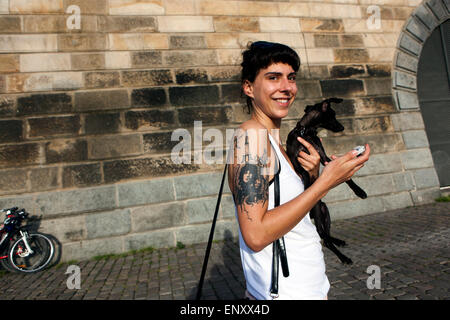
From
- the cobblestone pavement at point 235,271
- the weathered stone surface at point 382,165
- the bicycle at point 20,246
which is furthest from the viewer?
the weathered stone surface at point 382,165

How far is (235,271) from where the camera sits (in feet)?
12.6

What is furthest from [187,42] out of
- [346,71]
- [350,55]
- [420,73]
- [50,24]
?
[420,73]

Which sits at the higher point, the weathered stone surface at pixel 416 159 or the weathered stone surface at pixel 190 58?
the weathered stone surface at pixel 190 58

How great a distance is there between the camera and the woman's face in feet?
4.34

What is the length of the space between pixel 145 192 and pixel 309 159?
4288mm

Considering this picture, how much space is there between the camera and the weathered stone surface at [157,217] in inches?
200

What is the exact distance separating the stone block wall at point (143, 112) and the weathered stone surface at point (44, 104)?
0.08 feet

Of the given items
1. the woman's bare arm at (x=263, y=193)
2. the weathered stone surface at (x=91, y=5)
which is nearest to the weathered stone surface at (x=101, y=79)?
the weathered stone surface at (x=91, y=5)

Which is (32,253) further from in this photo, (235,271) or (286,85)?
(286,85)

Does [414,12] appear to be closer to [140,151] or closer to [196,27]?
[196,27]

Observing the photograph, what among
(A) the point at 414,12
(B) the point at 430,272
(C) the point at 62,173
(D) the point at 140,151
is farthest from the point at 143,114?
(A) the point at 414,12

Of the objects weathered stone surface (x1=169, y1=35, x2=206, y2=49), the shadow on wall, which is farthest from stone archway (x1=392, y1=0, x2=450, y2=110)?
the shadow on wall

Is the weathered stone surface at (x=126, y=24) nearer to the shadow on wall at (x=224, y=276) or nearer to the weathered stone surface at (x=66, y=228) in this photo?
the weathered stone surface at (x=66, y=228)

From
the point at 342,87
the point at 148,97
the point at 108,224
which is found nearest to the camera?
the point at 108,224
